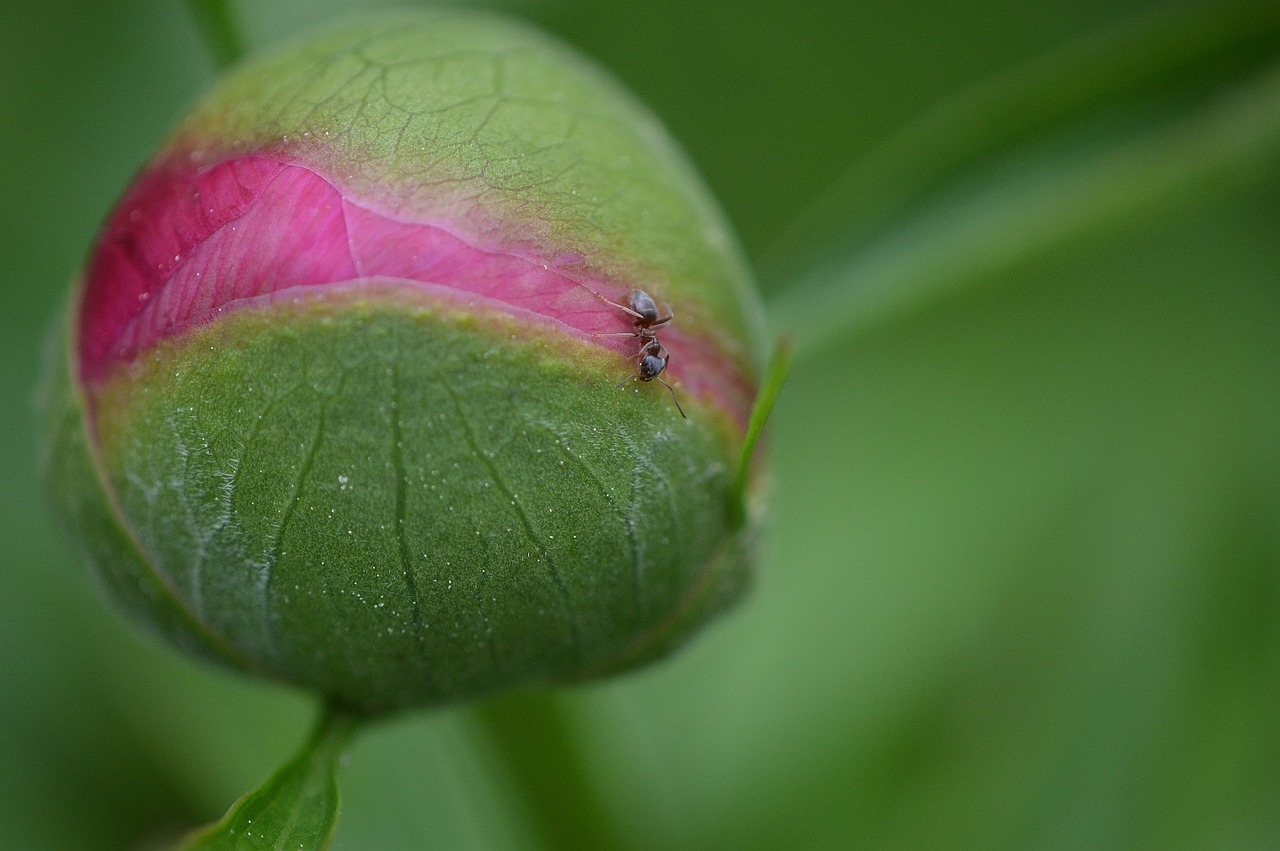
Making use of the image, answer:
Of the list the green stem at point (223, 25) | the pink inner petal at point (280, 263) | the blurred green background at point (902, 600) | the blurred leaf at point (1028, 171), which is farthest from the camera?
the blurred green background at point (902, 600)

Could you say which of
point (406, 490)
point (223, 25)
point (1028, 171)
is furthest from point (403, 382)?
point (1028, 171)

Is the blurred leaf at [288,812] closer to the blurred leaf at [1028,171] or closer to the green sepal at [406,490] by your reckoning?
the green sepal at [406,490]

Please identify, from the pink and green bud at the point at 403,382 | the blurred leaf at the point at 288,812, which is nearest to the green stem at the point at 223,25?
the pink and green bud at the point at 403,382

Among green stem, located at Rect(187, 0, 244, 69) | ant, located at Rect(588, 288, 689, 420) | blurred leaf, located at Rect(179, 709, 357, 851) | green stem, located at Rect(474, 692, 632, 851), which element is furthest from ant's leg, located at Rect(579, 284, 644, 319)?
green stem, located at Rect(187, 0, 244, 69)

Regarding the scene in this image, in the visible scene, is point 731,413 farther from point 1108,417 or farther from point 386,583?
point 1108,417

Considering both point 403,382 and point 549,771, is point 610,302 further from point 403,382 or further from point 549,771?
point 549,771

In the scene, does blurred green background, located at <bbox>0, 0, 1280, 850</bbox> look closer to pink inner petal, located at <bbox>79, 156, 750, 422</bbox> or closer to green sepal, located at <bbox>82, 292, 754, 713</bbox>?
green sepal, located at <bbox>82, 292, 754, 713</bbox>
